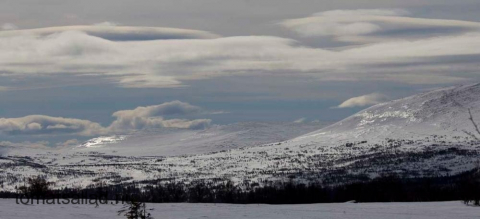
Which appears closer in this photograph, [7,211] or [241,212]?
[7,211]

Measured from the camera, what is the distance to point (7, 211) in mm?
49812

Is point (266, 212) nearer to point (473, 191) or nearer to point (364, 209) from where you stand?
point (364, 209)

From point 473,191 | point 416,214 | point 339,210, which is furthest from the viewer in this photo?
point 473,191

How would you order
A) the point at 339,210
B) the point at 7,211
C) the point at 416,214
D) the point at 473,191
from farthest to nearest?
the point at 473,191, the point at 339,210, the point at 416,214, the point at 7,211

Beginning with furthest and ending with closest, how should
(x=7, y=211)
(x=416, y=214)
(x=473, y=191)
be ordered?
(x=473, y=191)
(x=416, y=214)
(x=7, y=211)

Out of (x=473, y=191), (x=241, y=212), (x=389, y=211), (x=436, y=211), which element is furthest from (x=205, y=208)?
(x=473, y=191)

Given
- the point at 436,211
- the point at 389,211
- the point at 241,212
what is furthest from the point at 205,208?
the point at 436,211

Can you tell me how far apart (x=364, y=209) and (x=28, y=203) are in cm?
2807

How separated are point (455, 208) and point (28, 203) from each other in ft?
118

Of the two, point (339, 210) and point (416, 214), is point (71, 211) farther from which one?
point (416, 214)

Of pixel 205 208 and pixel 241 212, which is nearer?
pixel 241 212

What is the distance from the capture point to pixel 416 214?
55.5m

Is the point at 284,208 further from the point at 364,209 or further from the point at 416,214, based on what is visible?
the point at 416,214

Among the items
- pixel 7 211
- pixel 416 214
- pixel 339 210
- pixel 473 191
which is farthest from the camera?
pixel 473 191
